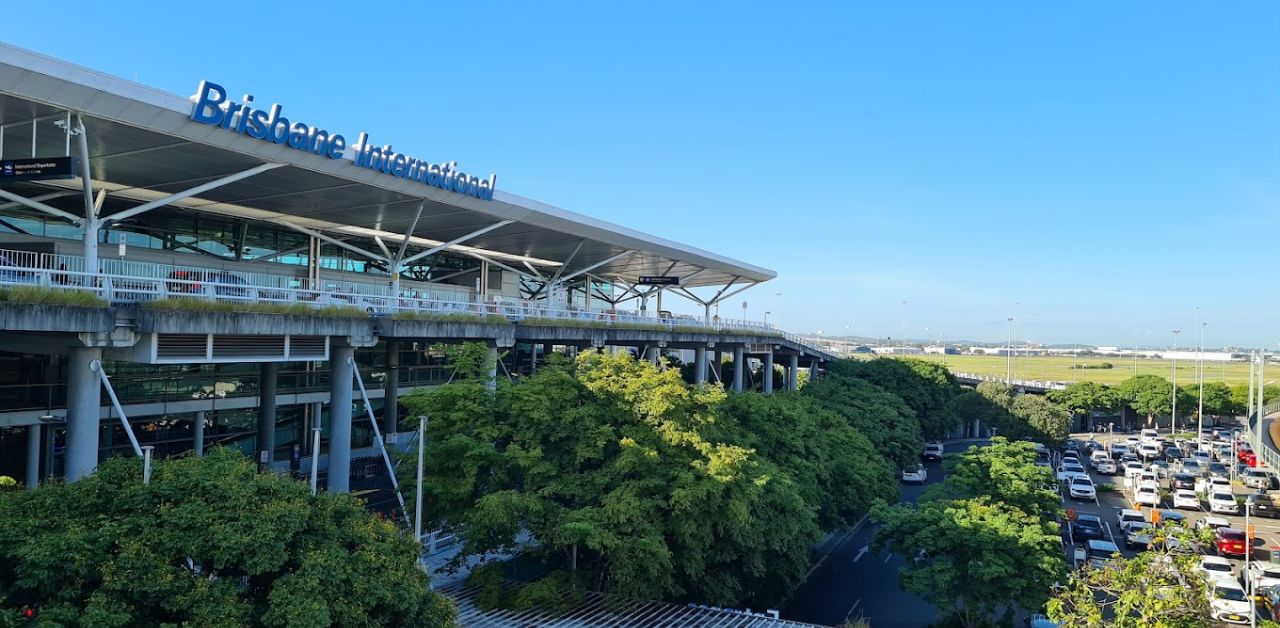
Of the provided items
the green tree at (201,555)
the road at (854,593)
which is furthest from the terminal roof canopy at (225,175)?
the road at (854,593)

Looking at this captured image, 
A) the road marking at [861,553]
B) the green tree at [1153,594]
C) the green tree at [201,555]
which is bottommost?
the road marking at [861,553]

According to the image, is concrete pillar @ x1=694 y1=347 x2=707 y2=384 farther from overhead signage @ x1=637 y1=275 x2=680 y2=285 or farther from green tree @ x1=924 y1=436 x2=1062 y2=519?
green tree @ x1=924 y1=436 x2=1062 y2=519

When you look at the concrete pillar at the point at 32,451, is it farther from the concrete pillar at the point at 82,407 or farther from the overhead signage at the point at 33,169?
the overhead signage at the point at 33,169

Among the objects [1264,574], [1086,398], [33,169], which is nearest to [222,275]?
[33,169]

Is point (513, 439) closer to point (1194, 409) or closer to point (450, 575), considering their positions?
point (450, 575)

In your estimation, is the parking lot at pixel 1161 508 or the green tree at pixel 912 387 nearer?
the parking lot at pixel 1161 508

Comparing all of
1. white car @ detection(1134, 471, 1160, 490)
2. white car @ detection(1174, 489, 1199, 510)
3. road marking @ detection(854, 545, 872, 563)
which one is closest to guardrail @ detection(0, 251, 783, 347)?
road marking @ detection(854, 545, 872, 563)

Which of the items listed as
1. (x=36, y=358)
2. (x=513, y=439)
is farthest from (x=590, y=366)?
(x=36, y=358)

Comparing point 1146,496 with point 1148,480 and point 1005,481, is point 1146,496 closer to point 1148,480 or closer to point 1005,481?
point 1148,480
